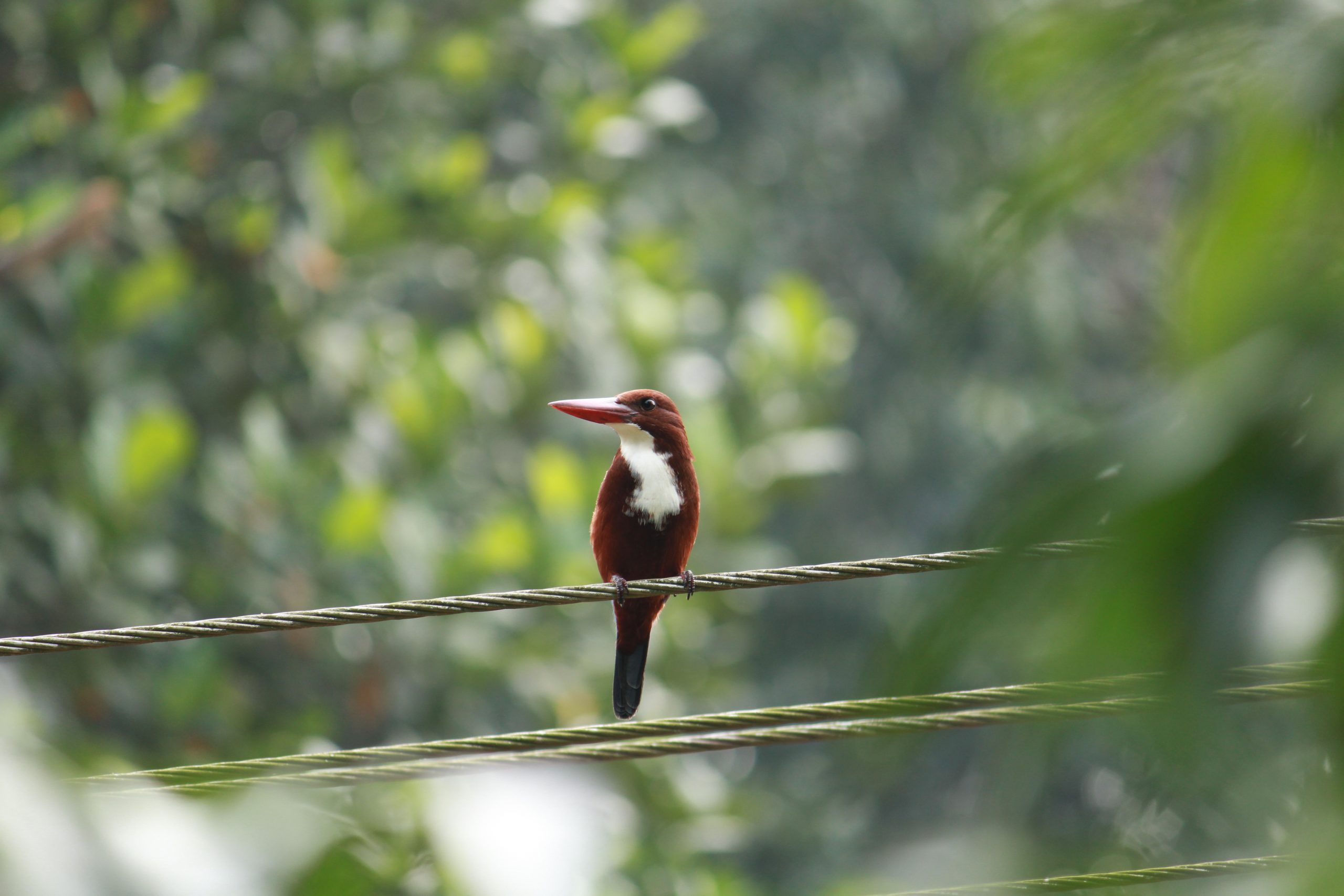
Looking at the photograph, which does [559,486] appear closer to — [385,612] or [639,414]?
[639,414]

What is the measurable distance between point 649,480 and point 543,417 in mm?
2236

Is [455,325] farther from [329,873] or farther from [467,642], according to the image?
[329,873]

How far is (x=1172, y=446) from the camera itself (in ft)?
1.59

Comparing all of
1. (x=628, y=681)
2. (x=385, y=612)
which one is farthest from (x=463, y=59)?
(x=385, y=612)

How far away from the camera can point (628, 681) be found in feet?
11.5

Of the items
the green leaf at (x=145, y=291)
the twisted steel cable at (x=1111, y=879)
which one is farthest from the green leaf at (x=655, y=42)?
the twisted steel cable at (x=1111, y=879)

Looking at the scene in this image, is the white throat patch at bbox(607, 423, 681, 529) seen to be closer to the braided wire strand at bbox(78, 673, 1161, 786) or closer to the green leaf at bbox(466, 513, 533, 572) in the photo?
the braided wire strand at bbox(78, 673, 1161, 786)

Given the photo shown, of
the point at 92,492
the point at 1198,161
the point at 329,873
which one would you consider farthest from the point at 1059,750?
the point at 92,492

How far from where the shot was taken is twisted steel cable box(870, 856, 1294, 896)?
2.64 feet

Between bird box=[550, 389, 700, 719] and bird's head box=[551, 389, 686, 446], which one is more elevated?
bird's head box=[551, 389, 686, 446]

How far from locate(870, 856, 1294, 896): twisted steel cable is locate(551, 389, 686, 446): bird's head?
167 cm

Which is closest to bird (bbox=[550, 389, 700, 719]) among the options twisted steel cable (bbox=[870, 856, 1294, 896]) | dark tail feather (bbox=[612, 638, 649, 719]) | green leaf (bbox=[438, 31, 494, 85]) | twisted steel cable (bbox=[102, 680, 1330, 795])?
dark tail feather (bbox=[612, 638, 649, 719])

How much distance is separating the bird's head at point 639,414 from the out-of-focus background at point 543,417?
2.37 ft

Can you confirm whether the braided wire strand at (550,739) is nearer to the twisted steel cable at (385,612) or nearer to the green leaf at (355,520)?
the twisted steel cable at (385,612)
